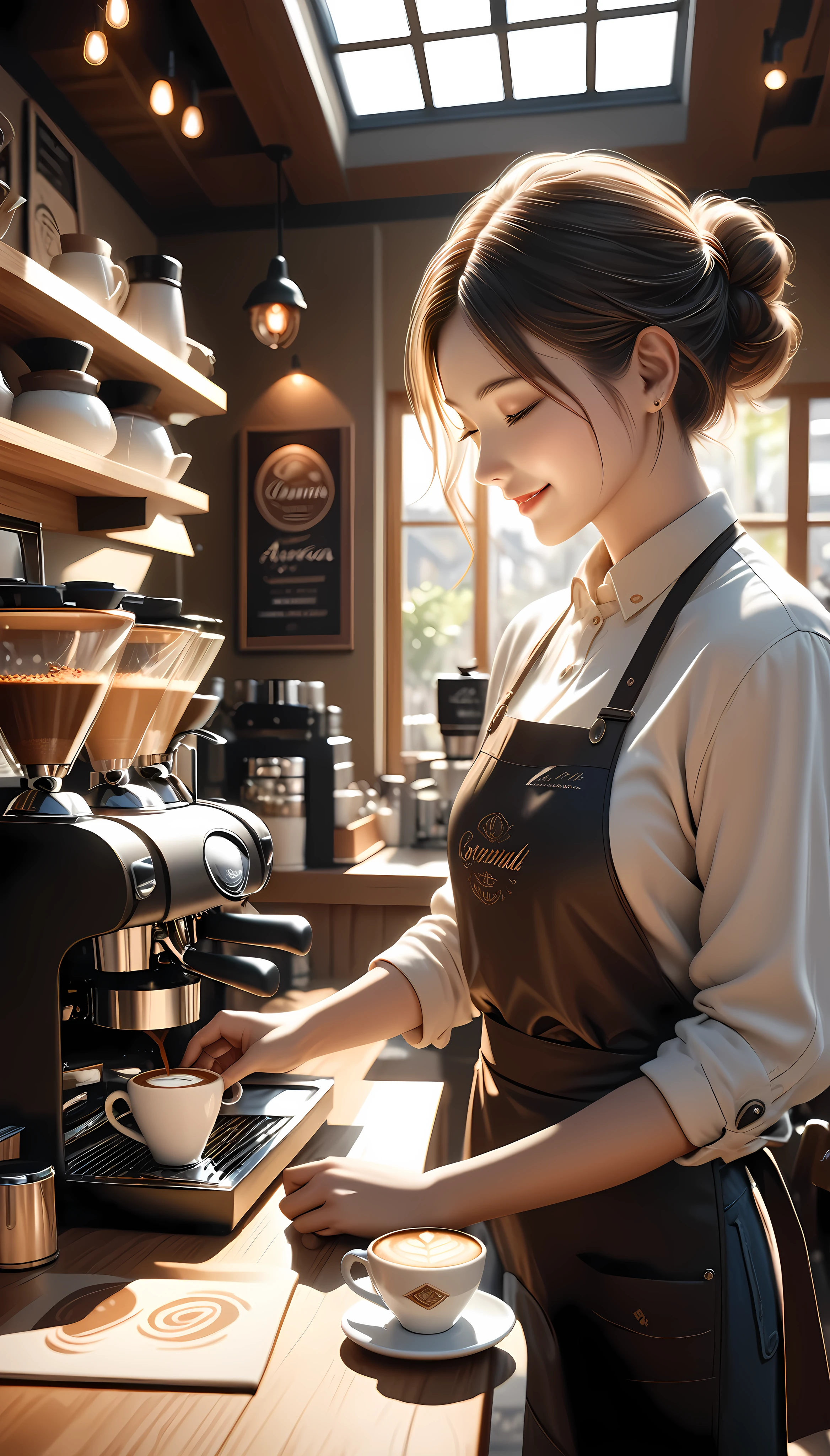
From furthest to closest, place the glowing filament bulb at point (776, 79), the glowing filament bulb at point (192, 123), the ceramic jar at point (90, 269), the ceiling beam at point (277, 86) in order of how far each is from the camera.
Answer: the glowing filament bulb at point (776, 79) < the ceiling beam at point (277, 86) < the glowing filament bulb at point (192, 123) < the ceramic jar at point (90, 269)

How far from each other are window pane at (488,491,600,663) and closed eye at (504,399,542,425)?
317cm

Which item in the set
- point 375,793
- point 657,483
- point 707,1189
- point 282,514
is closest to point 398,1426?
point 707,1189

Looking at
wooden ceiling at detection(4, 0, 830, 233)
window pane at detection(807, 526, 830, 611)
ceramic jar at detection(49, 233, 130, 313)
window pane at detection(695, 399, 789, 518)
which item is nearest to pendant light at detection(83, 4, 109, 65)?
ceramic jar at detection(49, 233, 130, 313)

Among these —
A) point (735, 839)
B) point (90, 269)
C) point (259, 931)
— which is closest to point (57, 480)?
point (90, 269)

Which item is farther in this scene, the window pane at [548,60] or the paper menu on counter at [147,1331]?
the window pane at [548,60]

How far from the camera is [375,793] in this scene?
3727 mm

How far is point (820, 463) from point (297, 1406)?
394cm

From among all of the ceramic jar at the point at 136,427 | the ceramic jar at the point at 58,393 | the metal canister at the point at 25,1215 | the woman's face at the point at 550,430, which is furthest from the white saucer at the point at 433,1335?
the ceramic jar at the point at 136,427

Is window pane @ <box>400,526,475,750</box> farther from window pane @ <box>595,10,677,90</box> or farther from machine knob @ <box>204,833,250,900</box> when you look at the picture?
machine knob @ <box>204,833,250,900</box>

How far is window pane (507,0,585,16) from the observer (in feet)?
11.2

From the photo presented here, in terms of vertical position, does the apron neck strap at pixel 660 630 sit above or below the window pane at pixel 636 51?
below

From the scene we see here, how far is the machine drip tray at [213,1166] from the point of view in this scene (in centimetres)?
86

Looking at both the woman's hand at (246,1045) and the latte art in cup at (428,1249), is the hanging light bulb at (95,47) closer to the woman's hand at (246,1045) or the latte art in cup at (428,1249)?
the woman's hand at (246,1045)

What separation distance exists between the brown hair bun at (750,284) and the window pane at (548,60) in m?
A: 3.10
